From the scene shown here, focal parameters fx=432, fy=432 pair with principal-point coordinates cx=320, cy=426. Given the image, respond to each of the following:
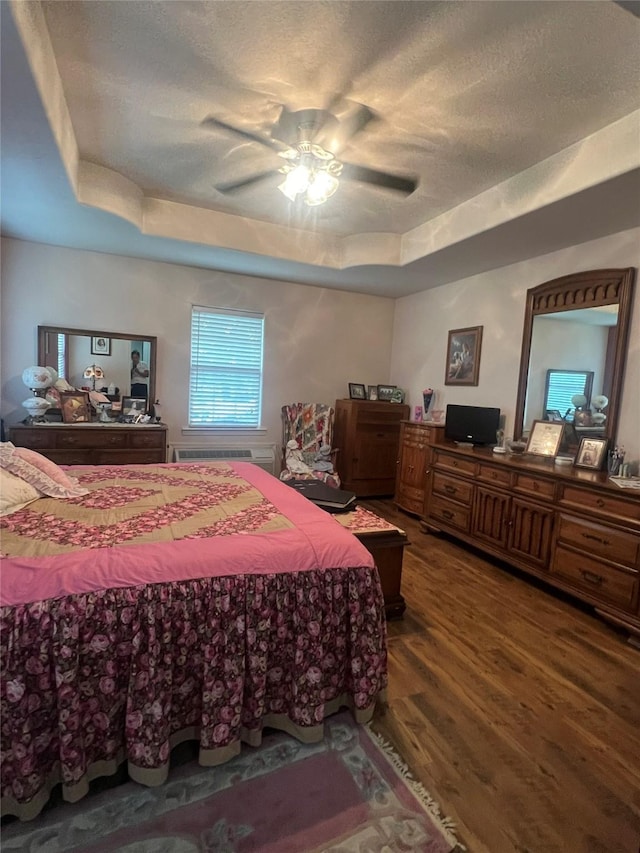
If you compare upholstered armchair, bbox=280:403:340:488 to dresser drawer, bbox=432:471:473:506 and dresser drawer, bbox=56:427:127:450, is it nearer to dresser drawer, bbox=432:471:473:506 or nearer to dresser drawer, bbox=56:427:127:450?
dresser drawer, bbox=432:471:473:506

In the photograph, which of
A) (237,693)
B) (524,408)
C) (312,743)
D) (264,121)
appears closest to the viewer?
(237,693)

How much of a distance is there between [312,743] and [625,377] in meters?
2.96

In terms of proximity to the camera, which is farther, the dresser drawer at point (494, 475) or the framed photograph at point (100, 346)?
the framed photograph at point (100, 346)

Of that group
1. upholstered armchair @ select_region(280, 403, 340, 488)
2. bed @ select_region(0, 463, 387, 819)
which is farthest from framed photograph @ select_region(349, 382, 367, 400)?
bed @ select_region(0, 463, 387, 819)

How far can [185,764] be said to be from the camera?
152 centimetres

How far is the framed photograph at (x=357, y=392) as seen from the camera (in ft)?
17.4

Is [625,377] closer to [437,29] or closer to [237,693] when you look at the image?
[437,29]

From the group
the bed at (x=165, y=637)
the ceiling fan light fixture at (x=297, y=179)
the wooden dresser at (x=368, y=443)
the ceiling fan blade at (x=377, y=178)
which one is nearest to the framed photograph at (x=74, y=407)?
the bed at (x=165, y=637)

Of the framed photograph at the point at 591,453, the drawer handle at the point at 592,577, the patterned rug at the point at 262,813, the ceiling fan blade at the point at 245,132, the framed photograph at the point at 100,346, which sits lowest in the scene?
the patterned rug at the point at 262,813

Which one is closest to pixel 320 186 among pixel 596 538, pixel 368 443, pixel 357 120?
pixel 357 120

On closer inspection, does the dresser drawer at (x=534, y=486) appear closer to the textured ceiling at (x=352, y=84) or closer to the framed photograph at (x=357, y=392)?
the textured ceiling at (x=352, y=84)

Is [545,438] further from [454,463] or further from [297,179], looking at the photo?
[297,179]

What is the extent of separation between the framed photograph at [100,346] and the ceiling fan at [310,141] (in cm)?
244

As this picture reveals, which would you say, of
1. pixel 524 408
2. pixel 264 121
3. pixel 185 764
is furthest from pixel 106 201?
pixel 524 408
